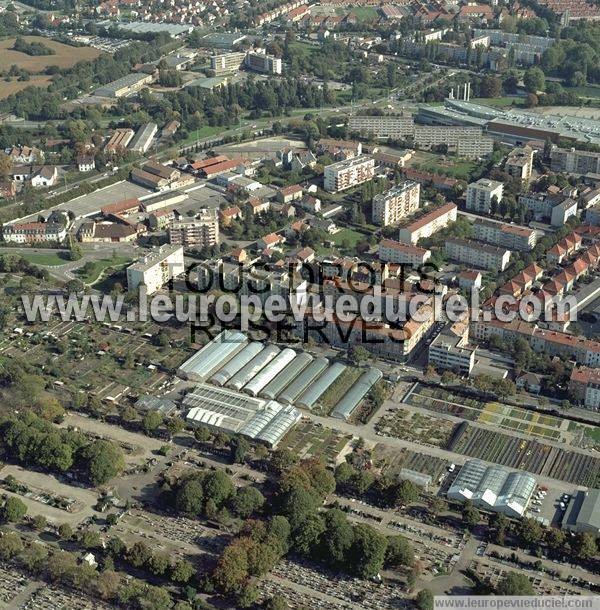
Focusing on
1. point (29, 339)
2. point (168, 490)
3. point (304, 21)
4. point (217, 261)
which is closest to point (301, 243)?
point (217, 261)

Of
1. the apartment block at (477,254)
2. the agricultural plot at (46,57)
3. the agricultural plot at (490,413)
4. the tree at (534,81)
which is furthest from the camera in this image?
the agricultural plot at (46,57)

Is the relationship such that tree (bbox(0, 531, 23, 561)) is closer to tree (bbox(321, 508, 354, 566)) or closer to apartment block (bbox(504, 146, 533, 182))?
tree (bbox(321, 508, 354, 566))

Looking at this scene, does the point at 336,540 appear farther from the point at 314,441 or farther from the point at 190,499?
the point at 314,441

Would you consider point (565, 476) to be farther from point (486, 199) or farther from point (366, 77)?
point (366, 77)

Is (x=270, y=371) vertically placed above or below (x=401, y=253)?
below

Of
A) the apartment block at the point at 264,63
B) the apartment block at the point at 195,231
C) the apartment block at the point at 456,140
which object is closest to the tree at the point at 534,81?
the apartment block at the point at 456,140

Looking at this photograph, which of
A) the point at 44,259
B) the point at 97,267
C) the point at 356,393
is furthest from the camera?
the point at 44,259

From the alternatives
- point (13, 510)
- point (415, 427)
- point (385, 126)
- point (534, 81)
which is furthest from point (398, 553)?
point (534, 81)

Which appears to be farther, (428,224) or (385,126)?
(385,126)

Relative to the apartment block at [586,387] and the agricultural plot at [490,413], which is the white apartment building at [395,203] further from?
the apartment block at [586,387]
